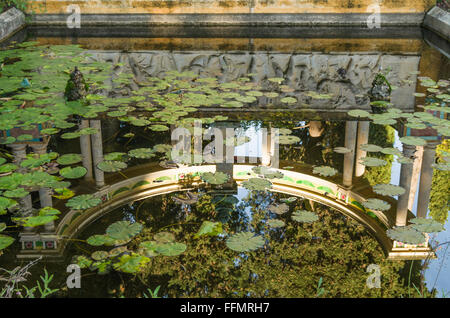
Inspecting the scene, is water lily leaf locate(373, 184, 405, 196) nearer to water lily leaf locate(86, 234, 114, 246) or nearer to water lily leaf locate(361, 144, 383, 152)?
water lily leaf locate(361, 144, 383, 152)

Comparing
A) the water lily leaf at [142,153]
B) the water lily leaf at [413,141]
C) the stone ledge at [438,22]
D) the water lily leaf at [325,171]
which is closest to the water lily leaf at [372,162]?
the water lily leaf at [325,171]

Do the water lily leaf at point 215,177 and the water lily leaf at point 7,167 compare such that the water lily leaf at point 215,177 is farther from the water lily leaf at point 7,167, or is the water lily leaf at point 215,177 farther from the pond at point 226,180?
the water lily leaf at point 7,167

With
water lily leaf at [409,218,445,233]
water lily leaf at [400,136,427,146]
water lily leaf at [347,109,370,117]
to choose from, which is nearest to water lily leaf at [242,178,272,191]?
water lily leaf at [409,218,445,233]

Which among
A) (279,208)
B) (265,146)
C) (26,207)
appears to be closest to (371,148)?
(265,146)

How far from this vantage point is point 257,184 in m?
3.49

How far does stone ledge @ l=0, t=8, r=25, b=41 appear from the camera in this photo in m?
8.97

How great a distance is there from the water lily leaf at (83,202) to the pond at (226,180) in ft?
0.04

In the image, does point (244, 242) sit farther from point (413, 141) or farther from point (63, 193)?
point (413, 141)

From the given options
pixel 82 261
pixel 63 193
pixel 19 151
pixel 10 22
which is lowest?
pixel 82 261

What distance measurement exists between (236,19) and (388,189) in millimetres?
7631

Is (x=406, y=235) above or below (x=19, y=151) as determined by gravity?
below

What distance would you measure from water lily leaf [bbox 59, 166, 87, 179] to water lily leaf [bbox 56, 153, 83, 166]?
12 centimetres
